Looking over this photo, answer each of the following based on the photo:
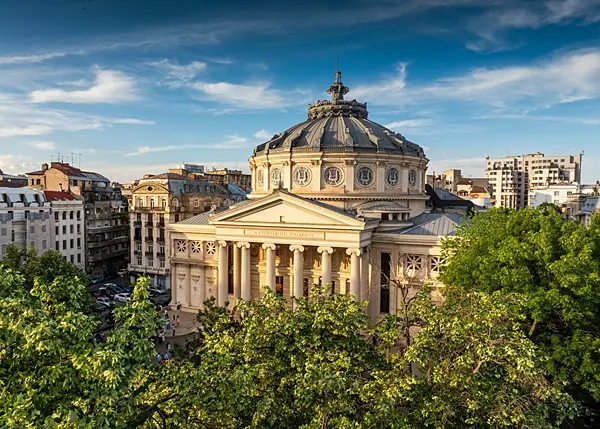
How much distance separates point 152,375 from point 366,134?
4236cm

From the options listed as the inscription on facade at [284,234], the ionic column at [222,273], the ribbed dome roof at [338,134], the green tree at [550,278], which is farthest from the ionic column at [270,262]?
the green tree at [550,278]

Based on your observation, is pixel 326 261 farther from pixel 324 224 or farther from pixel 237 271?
pixel 237 271

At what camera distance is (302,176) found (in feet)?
162

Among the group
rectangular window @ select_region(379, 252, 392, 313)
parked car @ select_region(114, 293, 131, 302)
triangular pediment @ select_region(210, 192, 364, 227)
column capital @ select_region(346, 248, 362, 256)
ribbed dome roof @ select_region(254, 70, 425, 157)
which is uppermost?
ribbed dome roof @ select_region(254, 70, 425, 157)

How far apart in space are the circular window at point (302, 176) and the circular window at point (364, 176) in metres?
5.33

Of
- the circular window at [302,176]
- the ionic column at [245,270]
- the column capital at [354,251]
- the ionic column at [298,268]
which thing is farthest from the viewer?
the circular window at [302,176]

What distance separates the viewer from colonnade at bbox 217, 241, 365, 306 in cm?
3953

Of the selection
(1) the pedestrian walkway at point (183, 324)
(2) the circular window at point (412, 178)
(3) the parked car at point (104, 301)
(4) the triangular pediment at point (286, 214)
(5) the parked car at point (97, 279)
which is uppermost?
(2) the circular window at point (412, 178)

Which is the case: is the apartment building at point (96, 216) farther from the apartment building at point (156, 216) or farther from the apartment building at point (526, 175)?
the apartment building at point (526, 175)

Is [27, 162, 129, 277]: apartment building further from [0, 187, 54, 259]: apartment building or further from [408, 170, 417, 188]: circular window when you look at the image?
[408, 170, 417, 188]: circular window

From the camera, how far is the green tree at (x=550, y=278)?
2400 cm

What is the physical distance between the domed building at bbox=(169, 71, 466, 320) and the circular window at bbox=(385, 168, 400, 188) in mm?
109

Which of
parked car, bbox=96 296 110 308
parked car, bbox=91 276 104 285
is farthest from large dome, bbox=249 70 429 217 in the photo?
parked car, bbox=91 276 104 285

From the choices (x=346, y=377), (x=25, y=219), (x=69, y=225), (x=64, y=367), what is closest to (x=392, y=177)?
(x=346, y=377)
